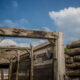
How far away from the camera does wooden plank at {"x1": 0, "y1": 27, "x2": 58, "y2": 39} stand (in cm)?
497

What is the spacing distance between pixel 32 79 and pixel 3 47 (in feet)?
12.8

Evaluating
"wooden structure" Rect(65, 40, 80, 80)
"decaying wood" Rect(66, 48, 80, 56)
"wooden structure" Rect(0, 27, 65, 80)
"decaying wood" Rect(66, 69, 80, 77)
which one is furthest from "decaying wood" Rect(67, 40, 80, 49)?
"decaying wood" Rect(66, 69, 80, 77)

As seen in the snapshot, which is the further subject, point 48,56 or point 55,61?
point 48,56

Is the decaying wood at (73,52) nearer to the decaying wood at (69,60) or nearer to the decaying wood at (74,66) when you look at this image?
the decaying wood at (69,60)

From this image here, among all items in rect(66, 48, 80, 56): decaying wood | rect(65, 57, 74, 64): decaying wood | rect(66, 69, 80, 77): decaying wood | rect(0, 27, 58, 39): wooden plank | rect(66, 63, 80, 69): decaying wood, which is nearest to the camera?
rect(0, 27, 58, 39): wooden plank

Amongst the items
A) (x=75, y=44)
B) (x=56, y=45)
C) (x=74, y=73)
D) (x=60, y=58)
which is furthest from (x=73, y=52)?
(x=74, y=73)

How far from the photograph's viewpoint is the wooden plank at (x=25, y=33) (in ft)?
16.3

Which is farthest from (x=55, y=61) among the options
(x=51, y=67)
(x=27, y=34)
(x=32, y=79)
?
(x=32, y=79)

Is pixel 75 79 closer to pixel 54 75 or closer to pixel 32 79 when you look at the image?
pixel 54 75

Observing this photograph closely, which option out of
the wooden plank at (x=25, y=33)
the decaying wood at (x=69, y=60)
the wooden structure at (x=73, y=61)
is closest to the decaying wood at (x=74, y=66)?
the wooden structure at (x=73, y=61)

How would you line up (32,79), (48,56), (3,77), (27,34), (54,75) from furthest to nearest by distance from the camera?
(3,77)
(32,79)
(48,56)
(54,75)
(27,34)

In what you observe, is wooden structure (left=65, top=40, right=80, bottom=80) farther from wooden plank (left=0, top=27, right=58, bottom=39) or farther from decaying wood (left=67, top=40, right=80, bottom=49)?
wooden plank (left=0, top=27, right=58, bottom=39)

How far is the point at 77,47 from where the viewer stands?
5.66m

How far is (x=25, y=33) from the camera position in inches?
205
